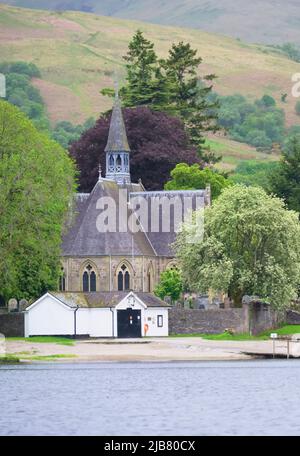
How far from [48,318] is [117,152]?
31384 mm

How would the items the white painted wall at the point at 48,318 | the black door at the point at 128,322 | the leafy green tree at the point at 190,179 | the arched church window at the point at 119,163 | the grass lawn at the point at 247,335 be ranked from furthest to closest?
the arched church window at the point at 119,163 → the leafy green tree at the point at 190,179 → the black door at the point at 128,322 → the white painted wall at the point at 48,318 → the grass lawn at the point at 247,335

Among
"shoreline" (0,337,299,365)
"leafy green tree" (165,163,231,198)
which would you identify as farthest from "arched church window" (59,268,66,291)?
"shoreline" (0,337,299,365)

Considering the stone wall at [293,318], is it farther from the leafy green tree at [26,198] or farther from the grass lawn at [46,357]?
the grass lawn at [46,357]

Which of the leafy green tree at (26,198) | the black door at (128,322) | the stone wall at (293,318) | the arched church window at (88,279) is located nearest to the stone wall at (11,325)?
the leafy green tree at (26,198)

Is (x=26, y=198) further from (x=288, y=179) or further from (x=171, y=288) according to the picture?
(x=288, y=179)

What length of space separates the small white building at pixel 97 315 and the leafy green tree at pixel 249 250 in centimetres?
386

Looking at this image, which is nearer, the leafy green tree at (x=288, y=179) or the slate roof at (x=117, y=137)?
the leafy green tree at (x=288, y=179)

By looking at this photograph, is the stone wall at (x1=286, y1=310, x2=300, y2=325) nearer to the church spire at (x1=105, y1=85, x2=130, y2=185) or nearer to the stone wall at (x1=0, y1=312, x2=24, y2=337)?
the stone wall at (x1=0, y1=312, x2=24, y2=337)

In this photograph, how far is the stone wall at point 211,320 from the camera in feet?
358

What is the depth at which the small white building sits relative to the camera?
10844 cm

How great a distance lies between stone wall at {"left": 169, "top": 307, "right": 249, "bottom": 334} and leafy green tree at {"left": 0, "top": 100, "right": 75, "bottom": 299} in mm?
9686

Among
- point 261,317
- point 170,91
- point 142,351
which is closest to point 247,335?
point 261,317
